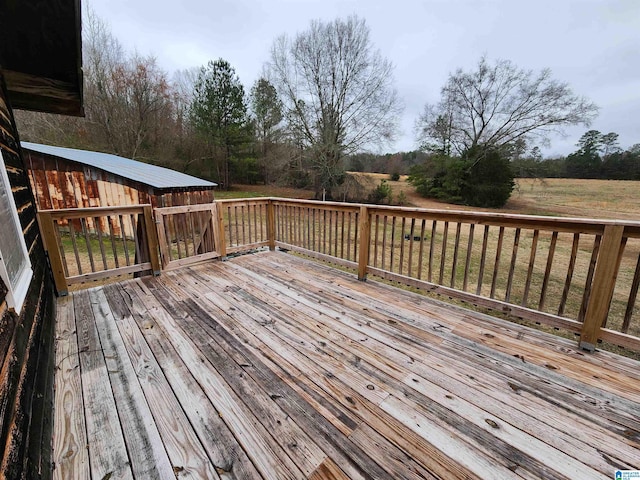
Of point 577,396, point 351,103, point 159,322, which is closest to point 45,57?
point 159,322

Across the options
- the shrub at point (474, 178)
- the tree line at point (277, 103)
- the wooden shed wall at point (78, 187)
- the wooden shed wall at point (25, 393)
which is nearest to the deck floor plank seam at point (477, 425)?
the wooden shed wall at point (25, 393)

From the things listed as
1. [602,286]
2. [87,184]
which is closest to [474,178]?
[602,286]

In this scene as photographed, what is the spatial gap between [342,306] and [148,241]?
2.57 meters

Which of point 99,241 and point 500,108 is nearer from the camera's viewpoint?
point 99,241

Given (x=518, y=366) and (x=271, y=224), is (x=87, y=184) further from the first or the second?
(x=518, y=366)

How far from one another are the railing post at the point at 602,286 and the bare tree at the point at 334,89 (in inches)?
492

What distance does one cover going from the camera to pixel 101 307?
268cm

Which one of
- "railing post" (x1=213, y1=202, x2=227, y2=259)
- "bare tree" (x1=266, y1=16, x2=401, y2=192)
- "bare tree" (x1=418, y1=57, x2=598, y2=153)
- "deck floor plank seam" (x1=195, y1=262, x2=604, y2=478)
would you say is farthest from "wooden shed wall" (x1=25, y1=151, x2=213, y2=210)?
"bare tree" (x1=418, y1=57, x2=598, y2=153)

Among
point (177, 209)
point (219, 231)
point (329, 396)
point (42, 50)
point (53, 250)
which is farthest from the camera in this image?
point (219, 231)

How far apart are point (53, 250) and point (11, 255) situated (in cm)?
180

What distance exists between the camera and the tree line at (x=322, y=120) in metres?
12.6

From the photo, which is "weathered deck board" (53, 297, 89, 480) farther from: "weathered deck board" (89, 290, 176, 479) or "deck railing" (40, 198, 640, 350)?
"deck railing" (40, 198, 640, 350)

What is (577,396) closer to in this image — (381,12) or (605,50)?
(381,12)

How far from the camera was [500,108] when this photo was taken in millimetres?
15312
